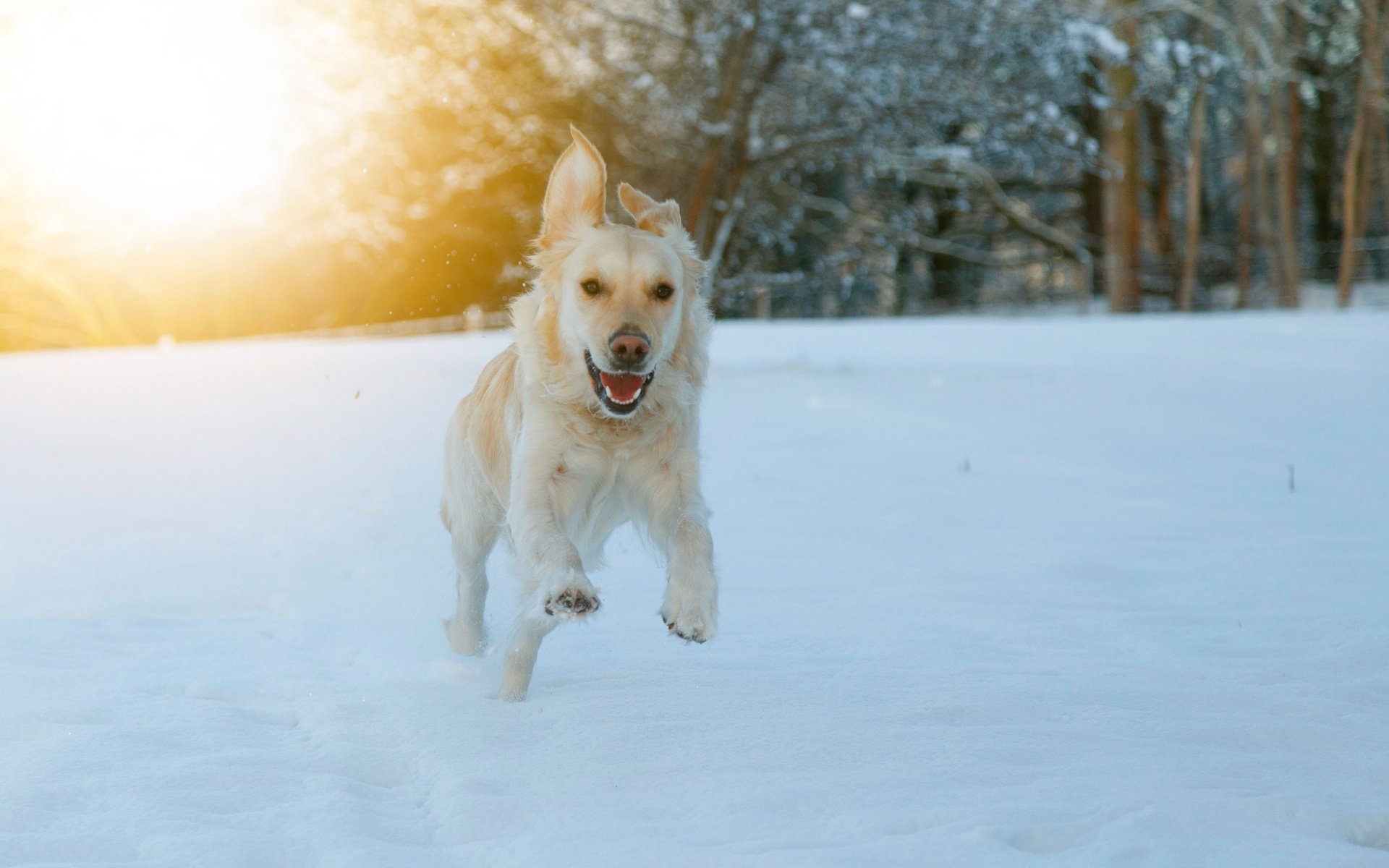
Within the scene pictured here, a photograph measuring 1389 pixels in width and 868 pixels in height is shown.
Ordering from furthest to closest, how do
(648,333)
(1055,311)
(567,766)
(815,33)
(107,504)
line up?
(1055,311)
(815,33)
(107,504)
(648,333)
(567,766)

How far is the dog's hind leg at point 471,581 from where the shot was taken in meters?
4.77

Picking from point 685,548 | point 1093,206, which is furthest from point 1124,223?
point 685,548

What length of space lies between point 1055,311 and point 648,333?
83.3 feet

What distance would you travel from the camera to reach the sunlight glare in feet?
51.7

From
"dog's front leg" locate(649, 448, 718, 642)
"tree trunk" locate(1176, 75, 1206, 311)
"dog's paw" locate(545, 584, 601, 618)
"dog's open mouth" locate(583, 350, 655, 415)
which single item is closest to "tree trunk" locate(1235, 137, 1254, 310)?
"tree trunk" locate(1176, 75, 1206, 311)

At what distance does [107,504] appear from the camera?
7.86 metres

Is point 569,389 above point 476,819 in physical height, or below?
above

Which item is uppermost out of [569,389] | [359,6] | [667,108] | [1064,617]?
[359,6]

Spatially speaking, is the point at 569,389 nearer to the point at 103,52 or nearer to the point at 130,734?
the point at 130,734

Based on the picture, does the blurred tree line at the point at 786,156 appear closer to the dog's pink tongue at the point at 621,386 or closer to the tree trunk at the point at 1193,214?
the tree trunk at the point at 1193,214

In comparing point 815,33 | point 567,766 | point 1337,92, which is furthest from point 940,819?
point 1337,92

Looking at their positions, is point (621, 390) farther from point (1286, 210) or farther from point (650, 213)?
point (1286, 210)

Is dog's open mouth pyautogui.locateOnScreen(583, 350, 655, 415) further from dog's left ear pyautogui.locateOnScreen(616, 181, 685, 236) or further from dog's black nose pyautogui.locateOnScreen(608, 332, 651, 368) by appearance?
dog's left ear pyautogui.locateOnScreen(616, 181, 685, 236)

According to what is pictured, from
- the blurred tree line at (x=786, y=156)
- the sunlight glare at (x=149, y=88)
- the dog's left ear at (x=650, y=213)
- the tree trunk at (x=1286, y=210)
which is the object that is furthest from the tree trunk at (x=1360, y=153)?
the dog's left ear at (x=650, y=213)
